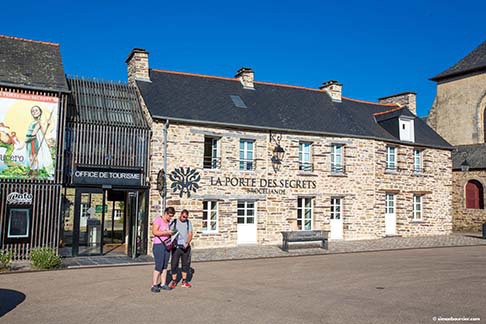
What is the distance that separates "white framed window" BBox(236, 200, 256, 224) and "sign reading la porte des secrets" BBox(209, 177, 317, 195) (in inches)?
20.6

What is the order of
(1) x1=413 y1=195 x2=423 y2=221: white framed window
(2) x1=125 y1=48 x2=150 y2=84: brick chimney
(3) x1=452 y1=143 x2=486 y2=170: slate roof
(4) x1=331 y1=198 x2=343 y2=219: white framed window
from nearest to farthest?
(2) x1=125 y1=48 x2=150 y2=84: brick chimney, (4) x1=331 y1=198 x2=343 y2=219: white framed window, (1) x1=413 y1=195 x2=423 y2=221: white framed window, (3) x1=452 y1=143 x2=486 y2=170: slate roof

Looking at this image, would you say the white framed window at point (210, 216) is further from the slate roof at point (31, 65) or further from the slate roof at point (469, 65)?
the slate roof at point (469, 65)

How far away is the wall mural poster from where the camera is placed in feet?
41.4

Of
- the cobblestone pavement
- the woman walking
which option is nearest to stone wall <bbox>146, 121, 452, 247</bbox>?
the cobblestone pavement

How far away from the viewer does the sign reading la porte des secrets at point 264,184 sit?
53.1 ft

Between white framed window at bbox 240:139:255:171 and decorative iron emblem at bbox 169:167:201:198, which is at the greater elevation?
white framed window at bbox 240:139:255:171

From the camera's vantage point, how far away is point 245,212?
16641 millimetres

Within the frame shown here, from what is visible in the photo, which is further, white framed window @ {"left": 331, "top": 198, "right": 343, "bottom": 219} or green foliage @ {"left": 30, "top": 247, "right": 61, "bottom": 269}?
white framed window @ {"left": 331, "top": 198, "right": 343, "bottom": 219}

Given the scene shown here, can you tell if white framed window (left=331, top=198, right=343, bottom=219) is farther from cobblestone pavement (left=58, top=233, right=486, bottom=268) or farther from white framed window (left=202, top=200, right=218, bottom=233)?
white framed window (left=202, top=200, right=218, bottom=233)

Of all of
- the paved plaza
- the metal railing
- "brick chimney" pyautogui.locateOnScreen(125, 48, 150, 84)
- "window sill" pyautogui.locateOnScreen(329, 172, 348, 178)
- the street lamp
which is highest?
"brick chimney" pyautogui.locateOnScreen(125, 48, 150, 84)

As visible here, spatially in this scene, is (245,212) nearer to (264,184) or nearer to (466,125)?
(264,184)

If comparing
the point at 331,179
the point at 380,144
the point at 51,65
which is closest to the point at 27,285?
the point at 51,65

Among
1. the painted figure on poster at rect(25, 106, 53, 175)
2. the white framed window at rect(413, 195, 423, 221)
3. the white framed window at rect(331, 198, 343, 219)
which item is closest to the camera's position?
the painted figure on poster at rect(25, 106, 53, 175)

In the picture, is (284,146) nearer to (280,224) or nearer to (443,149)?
(280,224)
